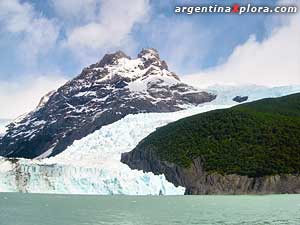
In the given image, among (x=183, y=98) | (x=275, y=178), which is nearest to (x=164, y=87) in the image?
(x=183, y=98)

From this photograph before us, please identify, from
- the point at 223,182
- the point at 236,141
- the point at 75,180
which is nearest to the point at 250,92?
the point at 236,141

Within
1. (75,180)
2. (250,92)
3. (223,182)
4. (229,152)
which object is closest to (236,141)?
(229,152)

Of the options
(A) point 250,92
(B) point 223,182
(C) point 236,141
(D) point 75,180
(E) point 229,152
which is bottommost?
(D) point 75,180

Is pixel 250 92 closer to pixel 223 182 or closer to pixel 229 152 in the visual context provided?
pixel 229 152

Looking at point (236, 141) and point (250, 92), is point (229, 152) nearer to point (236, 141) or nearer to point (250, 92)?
point (236, 141)

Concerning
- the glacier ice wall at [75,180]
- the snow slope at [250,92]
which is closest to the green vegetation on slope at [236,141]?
the glacier ice wall at [75,180]

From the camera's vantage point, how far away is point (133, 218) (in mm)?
40062

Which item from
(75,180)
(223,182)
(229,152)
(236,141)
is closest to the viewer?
(75,180)

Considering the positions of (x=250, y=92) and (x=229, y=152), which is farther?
(x=250, y=92)

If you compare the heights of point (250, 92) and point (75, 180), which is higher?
point (250, 92)

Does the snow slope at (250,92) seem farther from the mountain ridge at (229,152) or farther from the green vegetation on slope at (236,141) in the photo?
the green vegetation on slope at (236,141)

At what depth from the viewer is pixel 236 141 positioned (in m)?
104

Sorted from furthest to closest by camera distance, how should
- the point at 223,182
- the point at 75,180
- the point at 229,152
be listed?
the point at 229,152 → the point at 223,182 → the point at 75,180

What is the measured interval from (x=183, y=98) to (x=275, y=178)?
103 meters
